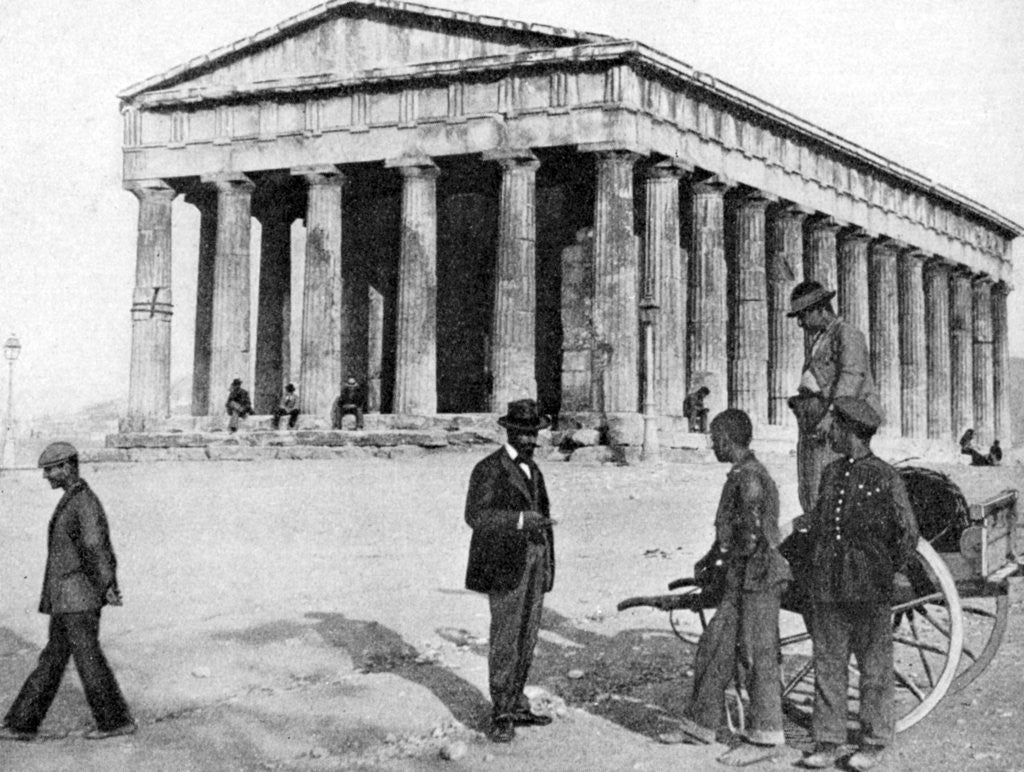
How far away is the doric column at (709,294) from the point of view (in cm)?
3070

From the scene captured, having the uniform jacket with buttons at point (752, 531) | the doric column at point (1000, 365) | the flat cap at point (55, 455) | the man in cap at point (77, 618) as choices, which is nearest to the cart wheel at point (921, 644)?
the uniform jacket with buttons at point (752, 531)

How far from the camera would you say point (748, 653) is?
7211 millimetres

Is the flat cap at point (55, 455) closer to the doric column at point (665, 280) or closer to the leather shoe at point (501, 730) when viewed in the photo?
the leather shoe at point (501, 730)

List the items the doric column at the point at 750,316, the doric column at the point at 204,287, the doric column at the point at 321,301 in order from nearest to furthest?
the doric column at the point at 321,301, the doric column at the point at 750,316, the doric column at the point at 204,287

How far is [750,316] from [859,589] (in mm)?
25806

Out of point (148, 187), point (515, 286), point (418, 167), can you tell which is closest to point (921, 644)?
point (515, 286)

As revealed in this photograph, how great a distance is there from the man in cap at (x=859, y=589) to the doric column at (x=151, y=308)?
2765cm

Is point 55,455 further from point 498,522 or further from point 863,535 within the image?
point 863,535

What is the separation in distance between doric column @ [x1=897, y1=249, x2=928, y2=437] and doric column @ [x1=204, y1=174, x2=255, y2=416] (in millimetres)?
21817

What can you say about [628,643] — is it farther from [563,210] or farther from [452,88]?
[563,210]

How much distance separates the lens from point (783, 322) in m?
34.6

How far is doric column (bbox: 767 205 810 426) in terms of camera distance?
34.1 m

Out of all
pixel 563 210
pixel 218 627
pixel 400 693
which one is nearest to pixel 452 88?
pixel 563 210

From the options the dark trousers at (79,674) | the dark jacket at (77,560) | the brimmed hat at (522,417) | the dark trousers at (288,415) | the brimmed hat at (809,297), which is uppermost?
the brimmed hat at (809,297)
